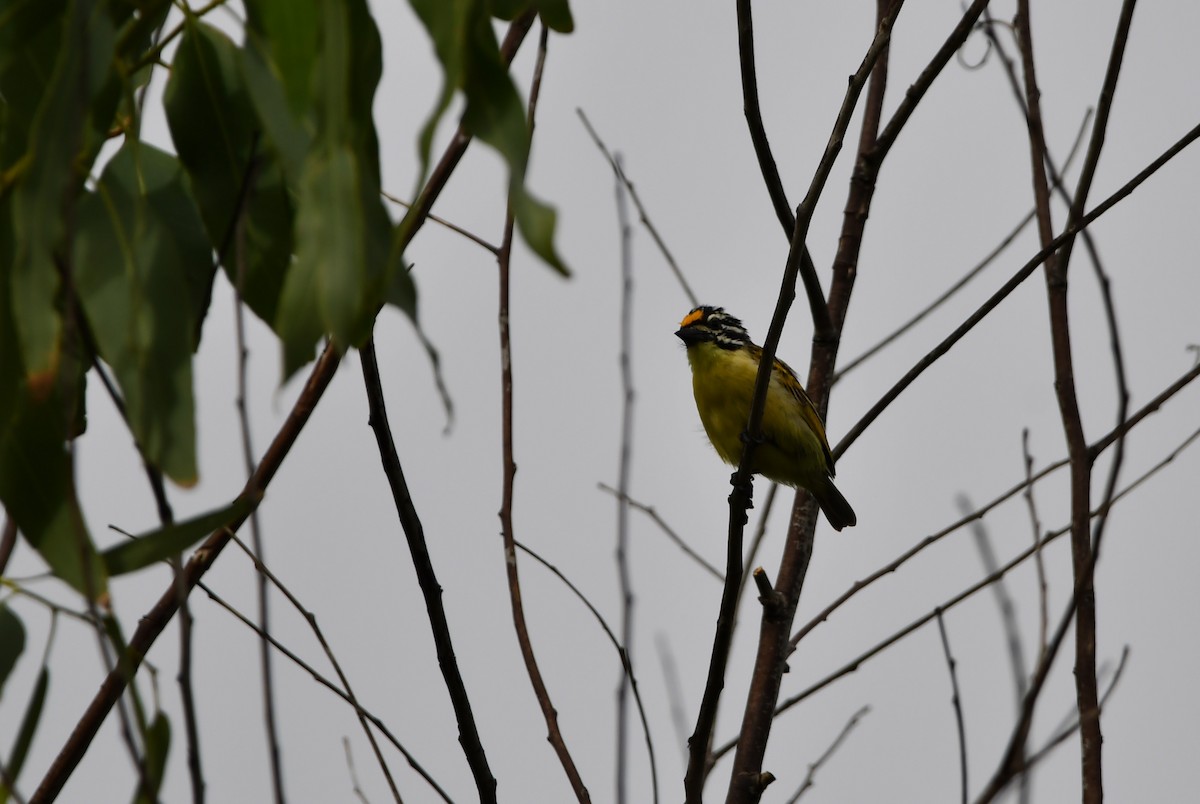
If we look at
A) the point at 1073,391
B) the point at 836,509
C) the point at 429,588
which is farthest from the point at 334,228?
the point at 836,509

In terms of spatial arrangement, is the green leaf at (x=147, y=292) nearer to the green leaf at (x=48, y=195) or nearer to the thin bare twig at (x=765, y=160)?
the green leaf at (x=48, y=195)

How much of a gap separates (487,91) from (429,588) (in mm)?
1037

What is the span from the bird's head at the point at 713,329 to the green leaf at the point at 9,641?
4433 millimetres

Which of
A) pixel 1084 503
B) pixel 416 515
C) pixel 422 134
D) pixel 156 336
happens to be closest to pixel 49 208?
pixel 156 336

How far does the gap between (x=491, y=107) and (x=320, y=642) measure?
132 cm

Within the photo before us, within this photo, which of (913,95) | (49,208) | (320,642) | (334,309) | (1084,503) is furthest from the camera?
(913,95)

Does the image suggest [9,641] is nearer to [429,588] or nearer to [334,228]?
[429,588]

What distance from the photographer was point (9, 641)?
2.36 m

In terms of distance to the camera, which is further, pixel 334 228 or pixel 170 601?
pixel 170 601

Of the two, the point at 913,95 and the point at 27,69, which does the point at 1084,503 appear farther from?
the point at 27,69

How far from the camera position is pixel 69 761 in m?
2.39

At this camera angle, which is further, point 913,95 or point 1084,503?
point 913,95

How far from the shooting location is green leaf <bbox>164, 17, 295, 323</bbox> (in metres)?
2.42

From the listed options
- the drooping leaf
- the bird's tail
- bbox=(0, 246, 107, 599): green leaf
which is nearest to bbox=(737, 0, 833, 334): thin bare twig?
the drooping leaf
